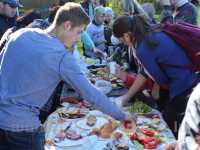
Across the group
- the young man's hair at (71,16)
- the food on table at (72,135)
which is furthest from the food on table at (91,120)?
the young man's hair at (71,16)

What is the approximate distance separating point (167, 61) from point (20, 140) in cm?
111

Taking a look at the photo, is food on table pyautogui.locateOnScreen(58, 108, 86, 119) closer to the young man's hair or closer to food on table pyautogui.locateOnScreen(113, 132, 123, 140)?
food on table pyautogui.locateOnScreen(113, 132, 123, 140)

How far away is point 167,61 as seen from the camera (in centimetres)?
275

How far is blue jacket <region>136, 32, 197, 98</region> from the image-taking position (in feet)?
8.95

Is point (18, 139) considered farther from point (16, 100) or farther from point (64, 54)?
point (64, 54)

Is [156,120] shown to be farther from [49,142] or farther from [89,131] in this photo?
[49,142]

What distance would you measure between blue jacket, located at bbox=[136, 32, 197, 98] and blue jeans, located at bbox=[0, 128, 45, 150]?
0.92 meters

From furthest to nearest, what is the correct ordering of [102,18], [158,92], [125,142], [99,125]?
[102,18] < [158,92] < [99,125] < [125,142]

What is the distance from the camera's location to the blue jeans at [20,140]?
2.10 meters

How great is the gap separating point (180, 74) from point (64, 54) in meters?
1.04

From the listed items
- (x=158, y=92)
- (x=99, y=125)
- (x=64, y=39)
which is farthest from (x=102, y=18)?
(x=64, y=39)

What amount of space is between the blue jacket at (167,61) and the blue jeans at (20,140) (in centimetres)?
92

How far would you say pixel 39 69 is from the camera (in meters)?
2.01

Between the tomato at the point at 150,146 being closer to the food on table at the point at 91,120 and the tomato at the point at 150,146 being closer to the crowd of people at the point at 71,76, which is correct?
the crowd of people at the point at 71,76
